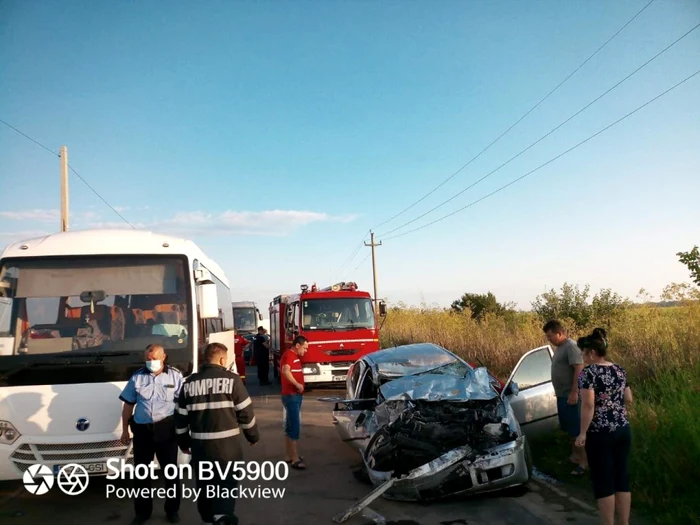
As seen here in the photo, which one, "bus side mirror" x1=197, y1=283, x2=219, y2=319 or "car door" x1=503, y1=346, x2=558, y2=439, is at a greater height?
"bus side mirror" x1=197, y1=283, x2=219, y2=319

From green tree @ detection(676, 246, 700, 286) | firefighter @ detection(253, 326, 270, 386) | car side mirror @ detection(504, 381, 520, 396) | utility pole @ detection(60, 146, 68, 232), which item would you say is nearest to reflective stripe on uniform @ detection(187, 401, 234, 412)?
car side mirror @ detection(504, 381, 520, 396)

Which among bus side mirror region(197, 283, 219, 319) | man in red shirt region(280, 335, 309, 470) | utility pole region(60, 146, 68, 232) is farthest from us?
utility pole region(60, 146, 68, 232)

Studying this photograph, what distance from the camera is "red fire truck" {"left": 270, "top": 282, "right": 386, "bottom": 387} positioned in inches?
626

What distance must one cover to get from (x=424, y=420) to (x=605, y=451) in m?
2.34

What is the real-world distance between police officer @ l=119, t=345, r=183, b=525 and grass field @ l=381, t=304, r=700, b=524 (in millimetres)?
4741

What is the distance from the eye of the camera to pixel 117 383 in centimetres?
646

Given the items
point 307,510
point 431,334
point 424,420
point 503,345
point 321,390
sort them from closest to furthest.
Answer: point 307,510
point 424,420
point 503,345
point 321,390
point 431,334

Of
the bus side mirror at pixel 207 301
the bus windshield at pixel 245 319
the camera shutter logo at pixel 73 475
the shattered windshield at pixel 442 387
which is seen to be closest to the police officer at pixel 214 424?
the camera shutter logo at pixel 73 475

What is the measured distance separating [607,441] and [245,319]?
86.0ft

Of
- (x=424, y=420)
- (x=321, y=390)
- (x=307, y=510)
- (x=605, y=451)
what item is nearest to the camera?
(x=605, y=451)

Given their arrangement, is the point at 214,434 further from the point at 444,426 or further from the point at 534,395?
the point at 534,395

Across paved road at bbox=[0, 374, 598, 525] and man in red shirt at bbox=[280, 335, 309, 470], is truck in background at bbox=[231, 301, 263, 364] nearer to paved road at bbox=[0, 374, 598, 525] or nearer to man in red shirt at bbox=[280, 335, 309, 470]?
man in red shirt at bbox=[280, 335, 309, 470]

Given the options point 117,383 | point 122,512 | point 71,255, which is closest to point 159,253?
point 71,255

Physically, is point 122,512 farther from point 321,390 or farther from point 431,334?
point 431,334
